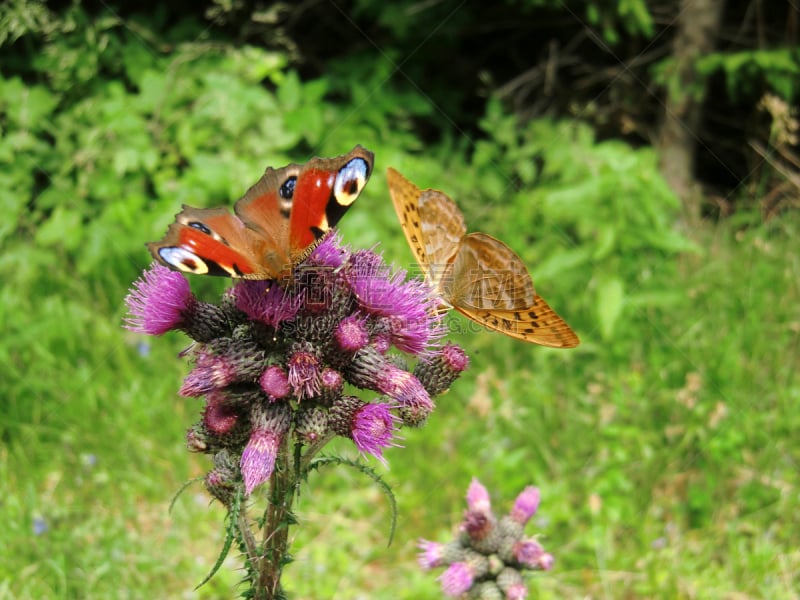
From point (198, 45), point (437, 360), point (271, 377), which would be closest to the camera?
point (271, 377)

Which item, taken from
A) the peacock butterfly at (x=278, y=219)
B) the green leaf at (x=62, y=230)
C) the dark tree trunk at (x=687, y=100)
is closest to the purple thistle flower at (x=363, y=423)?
the peacock butterfly at (x=278, y=219)

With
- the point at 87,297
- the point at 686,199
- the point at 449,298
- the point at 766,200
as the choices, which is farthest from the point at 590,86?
the point at 449,298

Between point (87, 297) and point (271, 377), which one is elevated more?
point (271, 377)

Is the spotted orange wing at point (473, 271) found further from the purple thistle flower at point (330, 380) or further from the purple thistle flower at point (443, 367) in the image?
the purple thistle flower at point (330, 380)

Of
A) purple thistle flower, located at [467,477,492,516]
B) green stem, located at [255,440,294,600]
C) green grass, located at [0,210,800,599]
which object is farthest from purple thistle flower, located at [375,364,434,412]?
green grass, located at [0,210,800,599]

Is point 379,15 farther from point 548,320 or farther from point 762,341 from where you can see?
point 548,320

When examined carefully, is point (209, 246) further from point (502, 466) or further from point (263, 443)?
point (502, 466)
